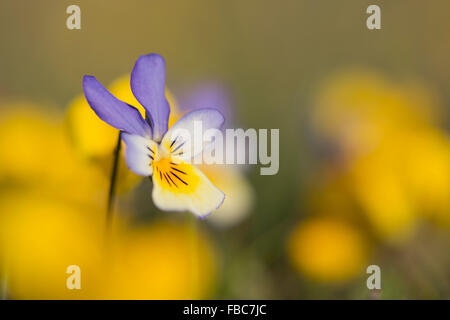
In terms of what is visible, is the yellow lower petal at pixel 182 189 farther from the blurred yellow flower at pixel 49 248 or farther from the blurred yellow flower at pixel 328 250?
the blurred yellow flower at pixel 328 250

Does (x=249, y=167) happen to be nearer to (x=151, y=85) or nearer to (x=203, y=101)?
(x=203, y=101)

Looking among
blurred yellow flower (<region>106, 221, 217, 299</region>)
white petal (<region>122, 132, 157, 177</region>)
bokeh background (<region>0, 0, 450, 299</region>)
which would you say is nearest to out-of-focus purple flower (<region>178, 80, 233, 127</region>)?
bokeh background (<region>0, 0, 450, 299</region>)

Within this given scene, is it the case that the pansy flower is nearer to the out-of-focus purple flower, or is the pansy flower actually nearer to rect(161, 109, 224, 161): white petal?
rect(161, 109, 224, 161): white petal

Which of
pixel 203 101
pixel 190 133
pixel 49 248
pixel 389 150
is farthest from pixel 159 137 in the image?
pixel 389 150

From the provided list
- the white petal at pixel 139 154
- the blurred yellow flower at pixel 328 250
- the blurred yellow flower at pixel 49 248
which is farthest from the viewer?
the blurred yellow flower at pixel 328 250

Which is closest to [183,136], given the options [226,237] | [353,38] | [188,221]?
[188,221]

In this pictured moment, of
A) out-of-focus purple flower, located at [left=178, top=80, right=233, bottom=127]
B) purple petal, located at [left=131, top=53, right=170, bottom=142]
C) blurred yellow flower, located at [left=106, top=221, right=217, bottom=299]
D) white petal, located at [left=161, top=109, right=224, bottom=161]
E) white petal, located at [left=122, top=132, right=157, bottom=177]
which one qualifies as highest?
out-of-focus purple flower, located at [left=178, top=80, right=233, bottom=127]

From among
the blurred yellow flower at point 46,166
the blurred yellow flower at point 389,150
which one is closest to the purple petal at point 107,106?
the blurred yellow flower at point 46,166
